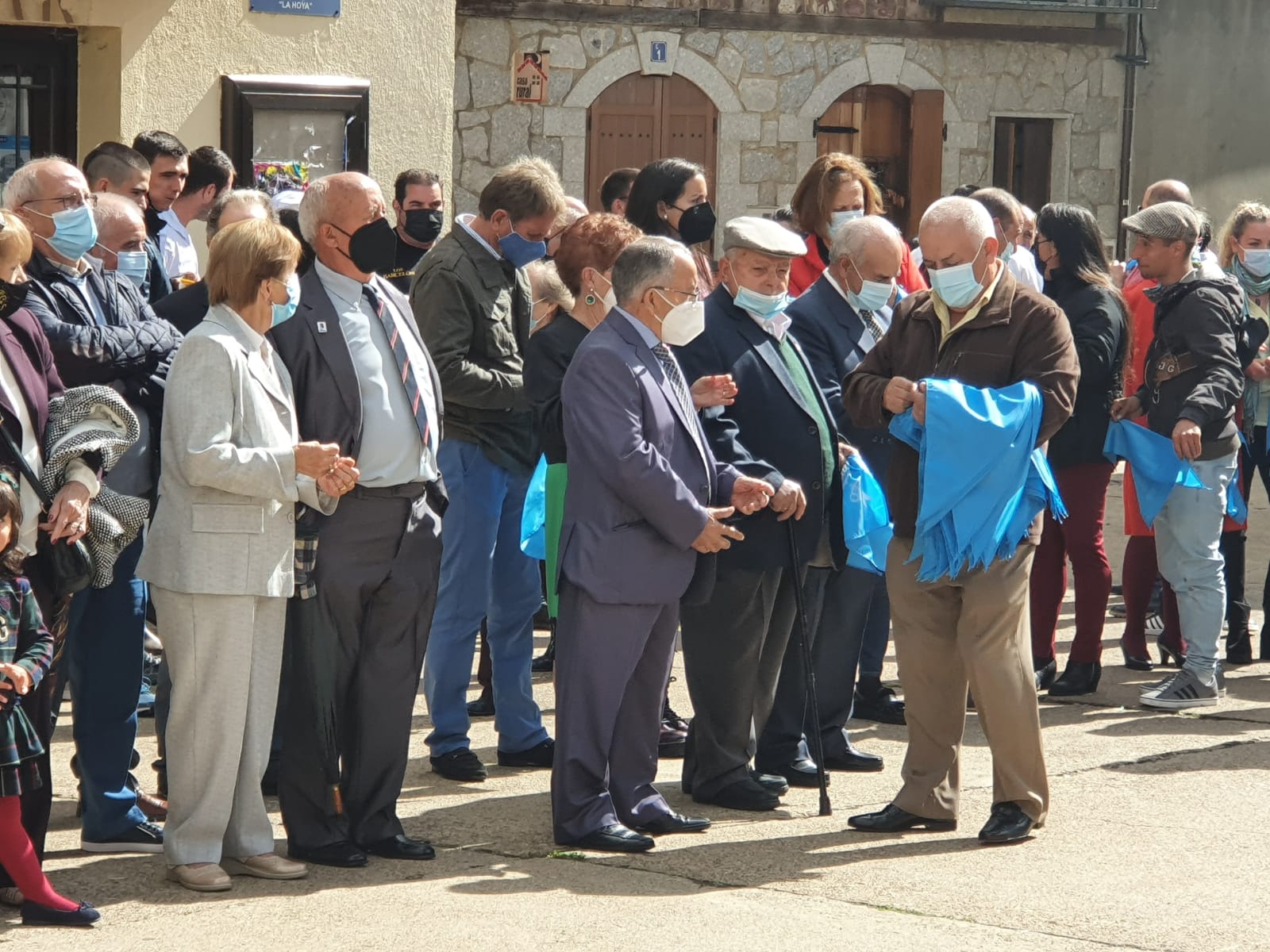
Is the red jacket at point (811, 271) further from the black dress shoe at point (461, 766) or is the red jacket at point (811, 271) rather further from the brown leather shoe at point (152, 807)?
the brown leather shoe at point (152, 807)

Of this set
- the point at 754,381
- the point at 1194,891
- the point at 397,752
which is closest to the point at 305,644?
the point at 397,752

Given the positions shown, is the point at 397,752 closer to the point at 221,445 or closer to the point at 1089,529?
the point at 221,445

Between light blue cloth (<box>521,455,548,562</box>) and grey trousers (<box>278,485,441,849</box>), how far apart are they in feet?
2.75

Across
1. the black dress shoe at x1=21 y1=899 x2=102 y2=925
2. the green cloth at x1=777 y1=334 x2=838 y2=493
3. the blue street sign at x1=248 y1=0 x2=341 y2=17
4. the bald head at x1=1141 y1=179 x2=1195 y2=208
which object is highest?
the blue street sign at x1=248 y1=0 x2=341 y2=17

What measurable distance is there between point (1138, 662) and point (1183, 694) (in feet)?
2.49

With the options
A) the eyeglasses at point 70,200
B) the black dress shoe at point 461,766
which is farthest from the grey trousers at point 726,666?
the eyeglasses at point 70,200

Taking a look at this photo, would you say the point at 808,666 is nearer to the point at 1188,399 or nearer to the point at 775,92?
the point at 1188,399

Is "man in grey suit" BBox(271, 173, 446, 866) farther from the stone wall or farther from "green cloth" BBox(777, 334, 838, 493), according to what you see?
the stone wall

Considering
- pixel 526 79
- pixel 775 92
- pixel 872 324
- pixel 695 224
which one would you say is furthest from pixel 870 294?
pixel 775 92

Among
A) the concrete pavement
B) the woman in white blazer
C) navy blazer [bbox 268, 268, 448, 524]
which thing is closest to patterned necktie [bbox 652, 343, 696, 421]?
navy blazer [bbox 268, 268, 448, 524]

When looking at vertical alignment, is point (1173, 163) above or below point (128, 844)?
above

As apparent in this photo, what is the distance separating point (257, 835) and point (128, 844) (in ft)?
1.54

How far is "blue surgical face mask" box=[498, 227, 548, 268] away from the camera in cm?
677

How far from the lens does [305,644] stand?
5.43 metres
